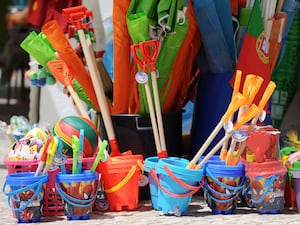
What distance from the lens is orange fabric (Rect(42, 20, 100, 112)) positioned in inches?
169

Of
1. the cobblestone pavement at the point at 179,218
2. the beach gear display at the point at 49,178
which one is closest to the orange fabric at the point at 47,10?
the beach gear display at the point at 49,178

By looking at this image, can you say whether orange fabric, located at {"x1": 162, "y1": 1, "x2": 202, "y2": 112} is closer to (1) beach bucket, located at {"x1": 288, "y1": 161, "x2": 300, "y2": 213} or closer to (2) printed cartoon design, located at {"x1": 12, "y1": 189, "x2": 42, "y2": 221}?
(1) beach bucket, located at {"x1": 288, "y1": 161, "x2": 300, "y2": 213}

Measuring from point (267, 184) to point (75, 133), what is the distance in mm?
1054

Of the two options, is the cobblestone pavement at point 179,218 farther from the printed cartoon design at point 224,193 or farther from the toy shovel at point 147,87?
the toy shovel at point 147,87

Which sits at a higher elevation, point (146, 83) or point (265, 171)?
point (146, 83)

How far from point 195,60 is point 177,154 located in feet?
2.05

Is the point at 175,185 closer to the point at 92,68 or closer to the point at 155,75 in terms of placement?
the point at 155,75

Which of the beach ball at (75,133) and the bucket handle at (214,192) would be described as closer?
the bucket handle at (214,192)

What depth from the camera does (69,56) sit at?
4.34 metres

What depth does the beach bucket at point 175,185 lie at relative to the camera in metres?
3.76

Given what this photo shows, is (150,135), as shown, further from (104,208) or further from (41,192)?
(41,192)

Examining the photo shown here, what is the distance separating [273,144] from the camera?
387 centimetres

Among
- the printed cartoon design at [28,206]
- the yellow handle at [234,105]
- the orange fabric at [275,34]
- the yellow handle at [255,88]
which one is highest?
the orange fabric at [275,34]

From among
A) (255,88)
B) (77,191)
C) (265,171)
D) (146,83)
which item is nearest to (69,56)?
(146,83)
